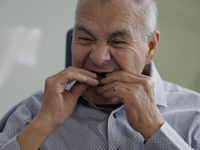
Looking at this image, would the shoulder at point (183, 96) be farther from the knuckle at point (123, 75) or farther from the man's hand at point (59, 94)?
the man's hand at point (59, 94)

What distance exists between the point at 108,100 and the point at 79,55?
0.92 ft

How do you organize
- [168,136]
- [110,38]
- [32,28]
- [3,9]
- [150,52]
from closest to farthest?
[168,136]
[110,38]
[150,52]
[3,9]
[32,28]

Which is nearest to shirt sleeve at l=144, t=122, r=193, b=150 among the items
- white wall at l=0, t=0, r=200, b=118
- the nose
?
the nose

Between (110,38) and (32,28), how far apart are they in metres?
1.67

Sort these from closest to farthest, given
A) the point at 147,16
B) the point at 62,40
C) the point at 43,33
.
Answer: the point at 147,16 → the point at 43,33 → the point at 62,40

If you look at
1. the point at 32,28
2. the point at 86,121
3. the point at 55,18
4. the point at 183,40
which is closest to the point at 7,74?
the point at 32,28

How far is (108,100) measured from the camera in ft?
4.38

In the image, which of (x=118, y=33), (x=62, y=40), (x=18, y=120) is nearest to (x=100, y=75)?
(x=118, y=33)

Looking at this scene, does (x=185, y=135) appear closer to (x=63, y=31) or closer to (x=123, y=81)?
(x=123, y=81)

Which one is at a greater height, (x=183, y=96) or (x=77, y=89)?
(x=77, y=89)

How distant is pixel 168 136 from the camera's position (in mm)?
1136

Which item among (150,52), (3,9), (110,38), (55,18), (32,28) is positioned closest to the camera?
(110,38)

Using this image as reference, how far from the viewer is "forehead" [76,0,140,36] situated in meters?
1.25

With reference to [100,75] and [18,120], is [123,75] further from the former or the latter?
[18,120]
